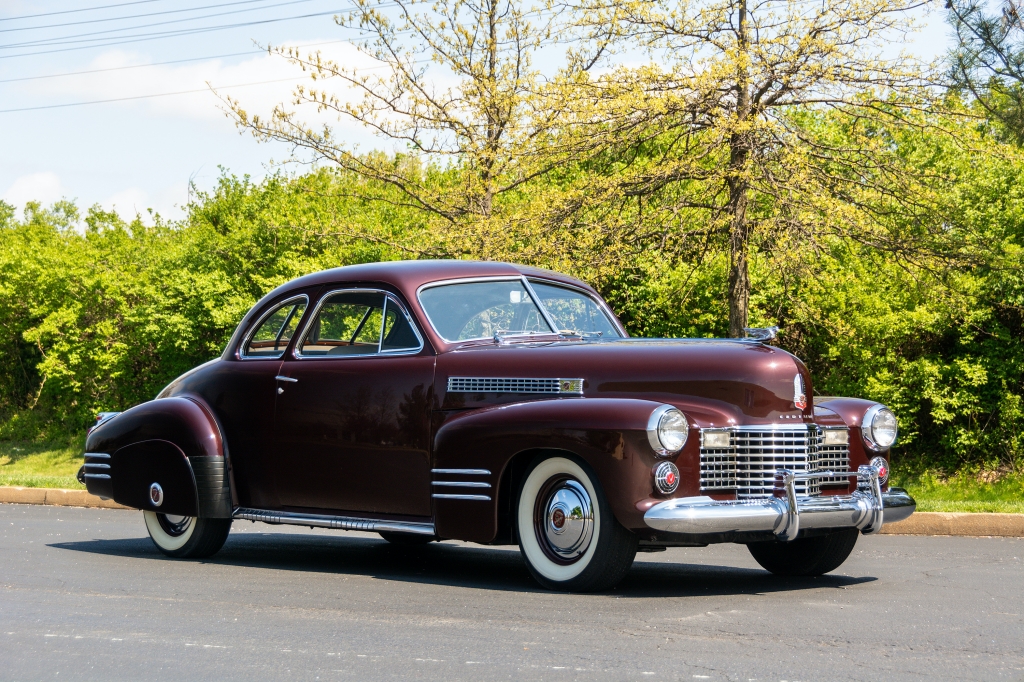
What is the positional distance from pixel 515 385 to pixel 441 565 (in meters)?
1.94

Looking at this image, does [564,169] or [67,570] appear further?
[564,169]

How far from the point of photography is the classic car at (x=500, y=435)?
21.7 feet

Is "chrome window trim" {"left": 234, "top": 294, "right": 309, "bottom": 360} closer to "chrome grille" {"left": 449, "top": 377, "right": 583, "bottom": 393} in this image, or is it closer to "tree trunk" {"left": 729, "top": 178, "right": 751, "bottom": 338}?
"chrome grille" {"left": 449, "top": 377, "right": 583, "bottom": 393}

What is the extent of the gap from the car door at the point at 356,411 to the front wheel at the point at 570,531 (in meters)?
0.80

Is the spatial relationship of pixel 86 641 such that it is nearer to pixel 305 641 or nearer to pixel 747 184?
pixel 305 641

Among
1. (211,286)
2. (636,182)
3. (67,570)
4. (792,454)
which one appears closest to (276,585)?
(67,570)

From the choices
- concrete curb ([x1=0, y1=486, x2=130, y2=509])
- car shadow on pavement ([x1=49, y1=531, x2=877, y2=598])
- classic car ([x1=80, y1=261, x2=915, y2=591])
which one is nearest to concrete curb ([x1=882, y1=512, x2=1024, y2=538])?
car shadow on pavement ([x1=49, y1=531, x2=877, y2=598])

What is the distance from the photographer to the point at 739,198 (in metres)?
15.5

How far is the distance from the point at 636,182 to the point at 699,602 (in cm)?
967

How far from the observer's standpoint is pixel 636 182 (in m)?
15.5

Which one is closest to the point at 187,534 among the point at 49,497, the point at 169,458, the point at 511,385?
the point at 169,458

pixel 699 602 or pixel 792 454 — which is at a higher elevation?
pixel 792 454

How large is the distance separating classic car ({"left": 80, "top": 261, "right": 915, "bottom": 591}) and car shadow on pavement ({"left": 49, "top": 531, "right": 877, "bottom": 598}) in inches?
11.2

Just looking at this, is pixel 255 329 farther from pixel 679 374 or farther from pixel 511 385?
pixel 679 374
